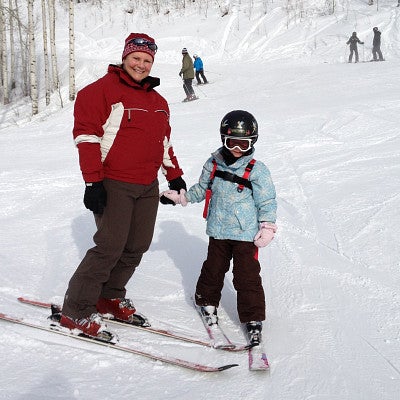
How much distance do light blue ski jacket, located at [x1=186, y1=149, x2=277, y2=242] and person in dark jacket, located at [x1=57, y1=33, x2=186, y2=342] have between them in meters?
0.40

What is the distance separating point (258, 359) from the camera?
2520 mm

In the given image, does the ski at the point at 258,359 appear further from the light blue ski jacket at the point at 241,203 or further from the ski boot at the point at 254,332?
the light blue ski jacket at the point at 241,203

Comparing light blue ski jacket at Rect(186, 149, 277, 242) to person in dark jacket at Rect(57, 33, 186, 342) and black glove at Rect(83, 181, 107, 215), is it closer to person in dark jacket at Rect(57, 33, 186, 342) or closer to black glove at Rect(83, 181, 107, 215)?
person in dark jacket at Rect(57, 33, 186, 342)

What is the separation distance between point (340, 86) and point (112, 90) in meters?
10.6

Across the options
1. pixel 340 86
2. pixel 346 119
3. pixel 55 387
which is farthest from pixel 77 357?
pixel 340 86

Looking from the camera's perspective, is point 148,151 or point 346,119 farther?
point 346,119

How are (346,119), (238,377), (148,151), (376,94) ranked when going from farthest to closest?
(376,94), (346,119), (148,151), (238,377)

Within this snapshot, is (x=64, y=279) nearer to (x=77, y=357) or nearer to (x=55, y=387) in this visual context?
(x=77, y=357)

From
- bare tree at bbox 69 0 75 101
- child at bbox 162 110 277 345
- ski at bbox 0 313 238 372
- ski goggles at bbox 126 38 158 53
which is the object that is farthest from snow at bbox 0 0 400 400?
bare tree at bbox 69 0 75 101

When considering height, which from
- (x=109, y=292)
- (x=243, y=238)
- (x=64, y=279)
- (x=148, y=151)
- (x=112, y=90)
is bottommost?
(x=64, y=279)

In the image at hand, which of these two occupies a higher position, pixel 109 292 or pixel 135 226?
pixel 135 226

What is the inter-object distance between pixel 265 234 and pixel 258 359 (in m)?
0.72

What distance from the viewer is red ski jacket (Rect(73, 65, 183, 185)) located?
2.45 m

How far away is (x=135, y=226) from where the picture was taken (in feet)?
9.18
